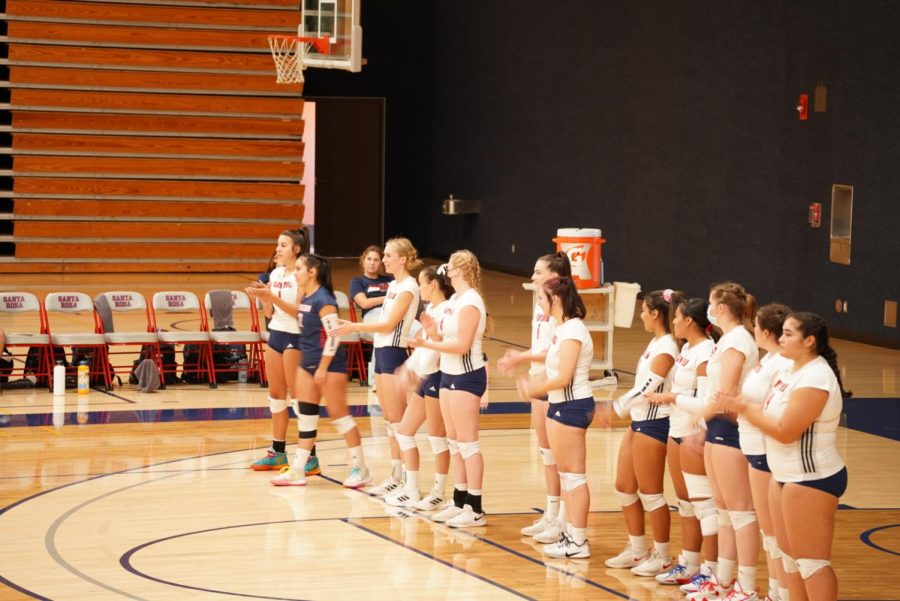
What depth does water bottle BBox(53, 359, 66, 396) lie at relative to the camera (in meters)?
12.3

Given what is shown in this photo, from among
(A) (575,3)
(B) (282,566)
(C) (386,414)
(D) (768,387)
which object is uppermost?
(A) (575,3)

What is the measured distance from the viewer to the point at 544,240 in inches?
929

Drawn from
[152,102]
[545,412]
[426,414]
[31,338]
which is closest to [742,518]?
[545,412]

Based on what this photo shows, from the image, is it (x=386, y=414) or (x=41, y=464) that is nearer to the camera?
(x=386, y=414)

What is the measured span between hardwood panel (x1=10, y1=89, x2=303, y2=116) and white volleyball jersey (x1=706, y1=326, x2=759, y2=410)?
16848 mm

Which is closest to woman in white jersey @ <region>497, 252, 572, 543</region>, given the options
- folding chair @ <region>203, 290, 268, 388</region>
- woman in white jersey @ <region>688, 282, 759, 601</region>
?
woman in white jersey @ <region>688, 282, 759, 601</region>

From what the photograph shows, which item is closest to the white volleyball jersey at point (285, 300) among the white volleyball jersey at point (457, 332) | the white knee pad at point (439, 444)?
the white knee pad at point (439, 444)

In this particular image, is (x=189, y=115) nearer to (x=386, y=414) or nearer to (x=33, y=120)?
(x=33, y=120)

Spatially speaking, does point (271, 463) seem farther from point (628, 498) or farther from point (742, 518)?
point (742, 518)

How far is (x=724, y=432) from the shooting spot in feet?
21.4

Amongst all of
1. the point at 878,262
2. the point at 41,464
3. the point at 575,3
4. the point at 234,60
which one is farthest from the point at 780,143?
the point at 41,464

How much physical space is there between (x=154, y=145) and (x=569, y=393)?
53.2 ft

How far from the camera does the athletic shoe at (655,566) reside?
23.8 ft

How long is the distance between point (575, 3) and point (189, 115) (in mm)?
6674
